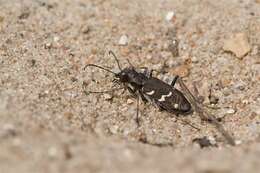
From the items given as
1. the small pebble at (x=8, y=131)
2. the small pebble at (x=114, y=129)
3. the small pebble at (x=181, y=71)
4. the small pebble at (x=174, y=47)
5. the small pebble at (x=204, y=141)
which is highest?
the small pebble at (x=174, y=47)

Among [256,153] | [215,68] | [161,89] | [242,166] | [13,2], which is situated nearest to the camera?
[242,166]

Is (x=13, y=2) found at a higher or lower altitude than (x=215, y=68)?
higher

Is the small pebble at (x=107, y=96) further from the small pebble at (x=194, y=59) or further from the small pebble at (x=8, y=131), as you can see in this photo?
the small pebble at (x=8, y=131)

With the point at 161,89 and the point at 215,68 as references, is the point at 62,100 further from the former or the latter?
the point at 215,68

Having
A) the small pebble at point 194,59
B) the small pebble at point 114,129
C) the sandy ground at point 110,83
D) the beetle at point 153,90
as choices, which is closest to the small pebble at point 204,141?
the sandy ground at point 110,83

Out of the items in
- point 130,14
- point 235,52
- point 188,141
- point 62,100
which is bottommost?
point 188,141

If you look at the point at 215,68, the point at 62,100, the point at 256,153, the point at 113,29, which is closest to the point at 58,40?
the point at 113,29

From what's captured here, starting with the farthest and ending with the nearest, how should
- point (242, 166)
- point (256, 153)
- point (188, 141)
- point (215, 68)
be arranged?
point (215, 68) < point (188, 141) < point (256, 153) < point (242, 166)
